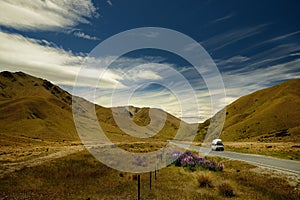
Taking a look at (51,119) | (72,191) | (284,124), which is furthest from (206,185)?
(51,119)

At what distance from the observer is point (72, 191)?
12.9m

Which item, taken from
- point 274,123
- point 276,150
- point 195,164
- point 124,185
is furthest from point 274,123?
point 124,185

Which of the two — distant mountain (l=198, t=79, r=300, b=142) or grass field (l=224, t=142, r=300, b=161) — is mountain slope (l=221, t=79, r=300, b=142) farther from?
grass field (l=224, t=142, r=300, b=161)

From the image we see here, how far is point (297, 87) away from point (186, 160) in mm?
155572

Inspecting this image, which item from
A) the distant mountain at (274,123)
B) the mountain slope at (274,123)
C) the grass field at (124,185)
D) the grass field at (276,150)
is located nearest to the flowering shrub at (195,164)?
the grass field at (124,185)

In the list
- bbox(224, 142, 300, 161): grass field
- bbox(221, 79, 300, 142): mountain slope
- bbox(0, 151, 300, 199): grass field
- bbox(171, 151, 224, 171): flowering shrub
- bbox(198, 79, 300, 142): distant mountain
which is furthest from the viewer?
bbox(221, 79, 300, 142): mountain slope

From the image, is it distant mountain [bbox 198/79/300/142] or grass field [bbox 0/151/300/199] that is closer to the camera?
grass field [bbox 0/151/300/199]

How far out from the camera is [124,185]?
14.4m

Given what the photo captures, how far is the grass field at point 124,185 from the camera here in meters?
11.8

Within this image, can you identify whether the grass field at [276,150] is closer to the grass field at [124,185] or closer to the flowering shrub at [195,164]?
the flowering shrub at [195,164]

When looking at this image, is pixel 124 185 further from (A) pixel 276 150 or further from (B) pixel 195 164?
(A) pixel 276 150

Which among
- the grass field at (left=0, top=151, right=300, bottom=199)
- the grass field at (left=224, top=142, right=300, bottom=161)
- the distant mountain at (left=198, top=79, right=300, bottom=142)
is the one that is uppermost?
the distant mountain at (left=198, top=79, right=300, bottom=142)

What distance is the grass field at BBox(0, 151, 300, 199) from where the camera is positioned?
11.8m

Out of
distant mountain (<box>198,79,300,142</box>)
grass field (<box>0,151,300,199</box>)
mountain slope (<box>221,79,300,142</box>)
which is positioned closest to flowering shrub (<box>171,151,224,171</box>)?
grass field (<box>0,151,300,199</box>)
